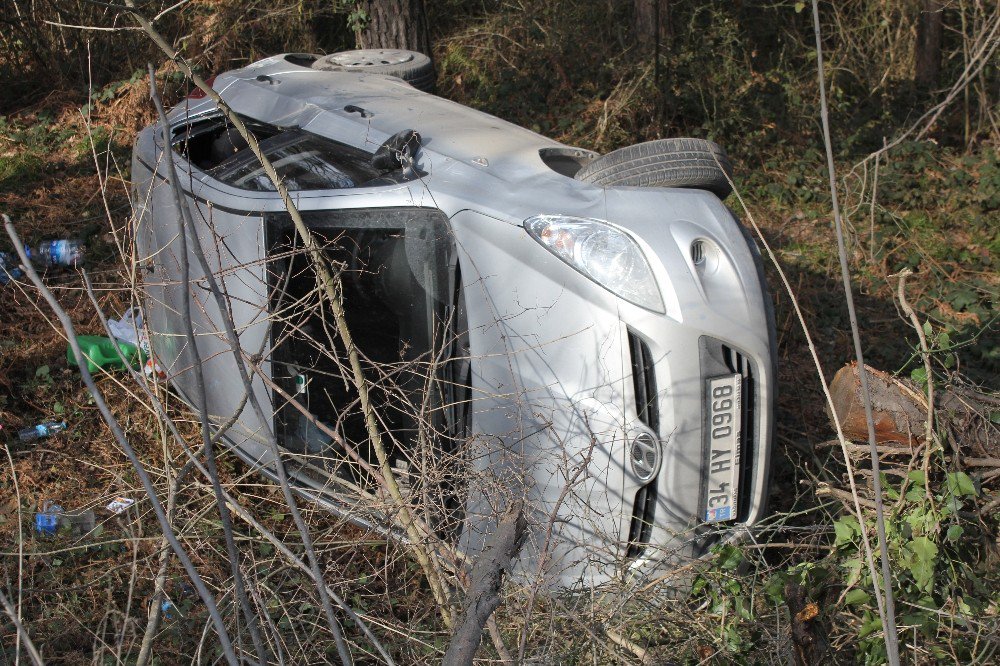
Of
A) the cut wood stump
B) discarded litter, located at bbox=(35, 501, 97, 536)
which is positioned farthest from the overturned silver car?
discarded litter, located at bbox=(35, 501, 97, 536)

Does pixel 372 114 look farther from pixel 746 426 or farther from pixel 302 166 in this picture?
pixel 746 426

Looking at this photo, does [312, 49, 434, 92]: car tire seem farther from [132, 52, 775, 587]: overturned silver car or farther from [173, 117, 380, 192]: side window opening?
[132, 52, 775, 587]: overturned silver car

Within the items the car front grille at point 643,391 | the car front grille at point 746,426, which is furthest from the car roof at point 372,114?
the car front grille at point 746,426

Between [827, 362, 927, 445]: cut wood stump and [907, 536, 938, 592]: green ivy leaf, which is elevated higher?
[827, 362, 927, 445]: cut wood stump

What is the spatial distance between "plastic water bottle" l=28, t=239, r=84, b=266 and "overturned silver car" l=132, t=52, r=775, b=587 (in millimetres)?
2957

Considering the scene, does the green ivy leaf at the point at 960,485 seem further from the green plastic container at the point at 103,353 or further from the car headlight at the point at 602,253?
the green plastic container at the point at 103,353

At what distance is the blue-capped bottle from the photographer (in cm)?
630

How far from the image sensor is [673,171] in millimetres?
3566

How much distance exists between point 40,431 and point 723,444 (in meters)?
3.67

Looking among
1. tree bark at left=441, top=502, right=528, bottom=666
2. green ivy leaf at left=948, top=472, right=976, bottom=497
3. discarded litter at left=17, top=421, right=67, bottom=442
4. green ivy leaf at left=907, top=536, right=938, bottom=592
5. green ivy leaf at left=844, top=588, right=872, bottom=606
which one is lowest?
discarded litter at left=17, top=421, right=67, bottom=442

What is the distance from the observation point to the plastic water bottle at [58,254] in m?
6.30

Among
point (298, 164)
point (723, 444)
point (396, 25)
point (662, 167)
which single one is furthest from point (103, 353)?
point (723, 444)

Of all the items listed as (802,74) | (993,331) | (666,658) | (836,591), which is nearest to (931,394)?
(836,591)

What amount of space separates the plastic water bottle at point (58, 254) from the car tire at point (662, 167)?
4.25 meters
